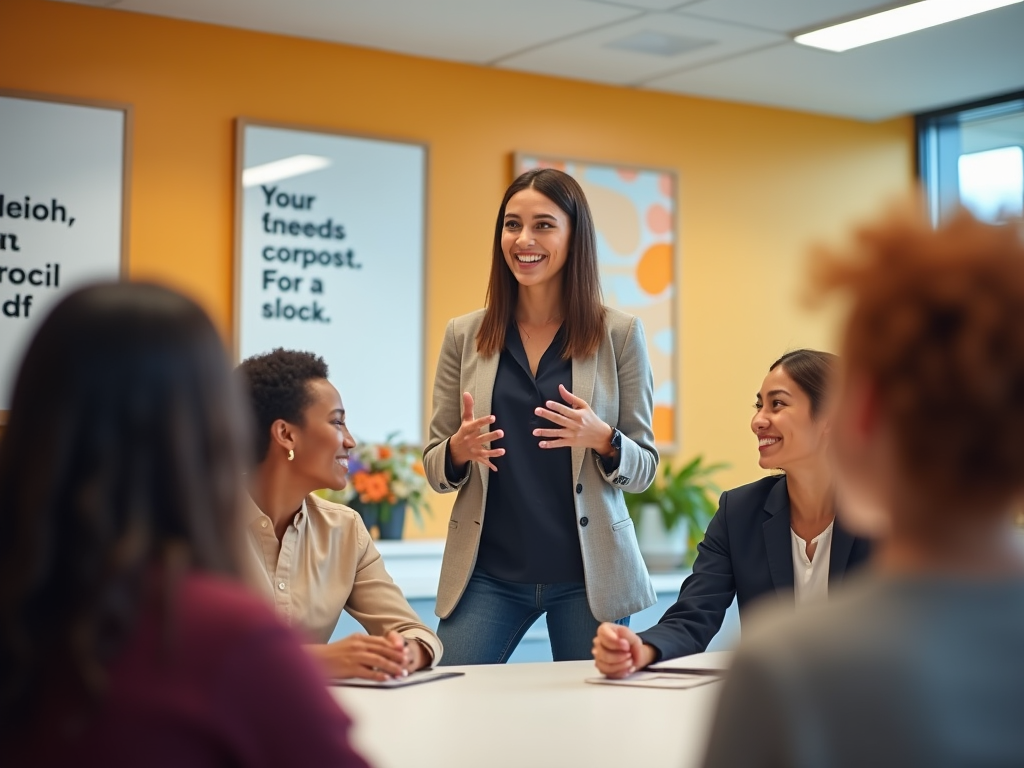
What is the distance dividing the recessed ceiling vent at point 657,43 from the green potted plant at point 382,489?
1698 mm

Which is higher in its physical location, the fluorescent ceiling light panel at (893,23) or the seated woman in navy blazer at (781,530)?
the fluorescent ceiling light panel at (893,23)

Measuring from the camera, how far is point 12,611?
914mm

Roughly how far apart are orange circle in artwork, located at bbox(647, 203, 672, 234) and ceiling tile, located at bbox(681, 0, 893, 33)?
3.33 ft

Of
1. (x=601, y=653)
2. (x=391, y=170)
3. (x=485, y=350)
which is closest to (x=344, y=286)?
(x=391, y=170)

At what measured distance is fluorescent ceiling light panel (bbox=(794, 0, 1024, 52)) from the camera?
4.35 m

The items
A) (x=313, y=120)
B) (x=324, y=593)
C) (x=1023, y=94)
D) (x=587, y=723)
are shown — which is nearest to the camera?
(x=587, y=723)

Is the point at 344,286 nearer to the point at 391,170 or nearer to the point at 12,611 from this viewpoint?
the point at 391,170

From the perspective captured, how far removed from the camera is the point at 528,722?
1799 millimetres

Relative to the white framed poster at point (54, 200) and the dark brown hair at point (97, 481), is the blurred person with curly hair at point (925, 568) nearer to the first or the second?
the dark brown hair at point (97, 481)

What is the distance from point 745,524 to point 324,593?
838mm

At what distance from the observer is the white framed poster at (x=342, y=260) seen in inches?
177

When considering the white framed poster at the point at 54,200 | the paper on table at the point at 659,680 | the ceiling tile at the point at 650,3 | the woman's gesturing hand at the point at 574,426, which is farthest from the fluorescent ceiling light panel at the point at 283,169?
the paper on table at the point at 659,680

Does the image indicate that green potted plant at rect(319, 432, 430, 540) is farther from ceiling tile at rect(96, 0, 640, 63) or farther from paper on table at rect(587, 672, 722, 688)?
paper on table at rect(587, 672, 722, 688)

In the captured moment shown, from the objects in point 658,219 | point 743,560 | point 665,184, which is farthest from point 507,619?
point 665,184
